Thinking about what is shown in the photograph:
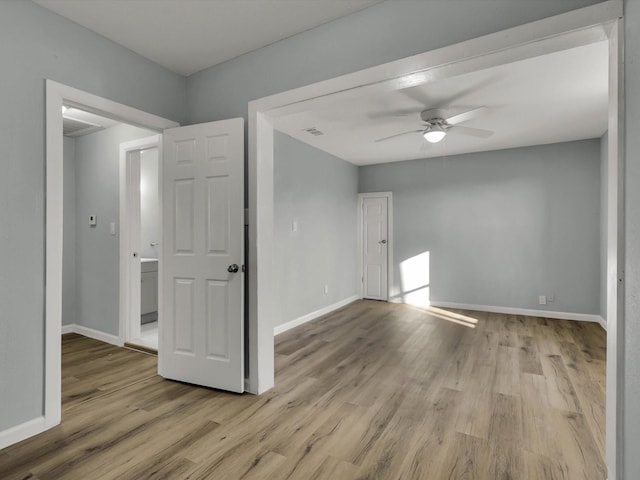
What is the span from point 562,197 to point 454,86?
307 cm

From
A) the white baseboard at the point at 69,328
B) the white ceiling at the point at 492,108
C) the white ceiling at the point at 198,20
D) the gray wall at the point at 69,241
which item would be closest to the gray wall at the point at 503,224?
the white ceiling at the point at 492,108

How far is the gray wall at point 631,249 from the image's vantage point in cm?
128

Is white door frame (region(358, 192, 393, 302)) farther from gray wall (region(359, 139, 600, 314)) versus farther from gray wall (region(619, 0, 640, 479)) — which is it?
gray wall (region(619, 0, 640, 479))

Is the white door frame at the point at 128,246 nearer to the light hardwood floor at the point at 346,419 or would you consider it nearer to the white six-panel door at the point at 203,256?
the light hardwood floor at the point at 346,419

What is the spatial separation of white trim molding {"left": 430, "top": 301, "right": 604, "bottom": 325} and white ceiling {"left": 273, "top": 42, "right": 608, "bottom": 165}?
247 cm

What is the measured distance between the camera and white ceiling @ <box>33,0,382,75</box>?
2.12 meters

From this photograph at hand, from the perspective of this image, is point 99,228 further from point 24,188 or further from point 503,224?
point 503,224

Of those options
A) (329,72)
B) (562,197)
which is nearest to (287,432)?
(329,72)

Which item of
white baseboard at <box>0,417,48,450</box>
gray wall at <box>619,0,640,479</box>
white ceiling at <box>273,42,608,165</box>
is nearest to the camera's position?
gray wall at <box>619,0,640,479</box>

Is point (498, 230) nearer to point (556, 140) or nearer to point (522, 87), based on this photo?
point (556, 140)

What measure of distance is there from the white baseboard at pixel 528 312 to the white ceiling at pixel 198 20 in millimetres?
4753

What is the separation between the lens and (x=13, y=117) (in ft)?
6.45

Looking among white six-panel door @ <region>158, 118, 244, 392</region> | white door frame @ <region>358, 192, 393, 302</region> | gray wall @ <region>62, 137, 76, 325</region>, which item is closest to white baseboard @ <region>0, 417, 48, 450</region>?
white six-panel door @ <region>158, 118, 244, 392</region>

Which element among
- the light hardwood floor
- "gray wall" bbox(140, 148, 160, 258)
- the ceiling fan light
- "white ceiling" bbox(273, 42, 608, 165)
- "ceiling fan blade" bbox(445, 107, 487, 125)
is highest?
"white ceiling" bbox(273, 42, 608, 165)
